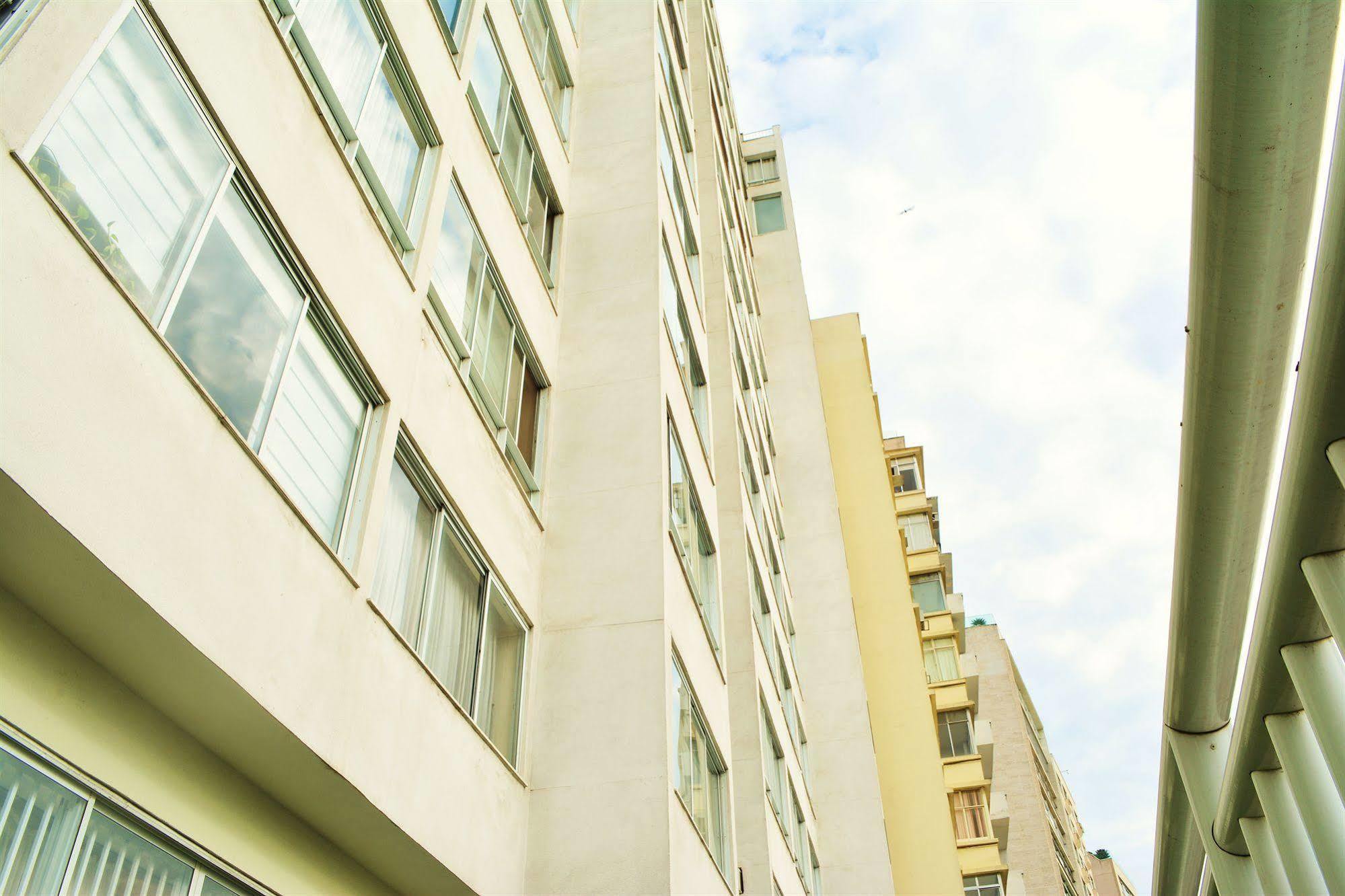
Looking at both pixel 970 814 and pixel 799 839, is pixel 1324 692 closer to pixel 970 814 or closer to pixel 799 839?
pixel 799 839

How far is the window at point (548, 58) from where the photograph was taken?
15.3 metres

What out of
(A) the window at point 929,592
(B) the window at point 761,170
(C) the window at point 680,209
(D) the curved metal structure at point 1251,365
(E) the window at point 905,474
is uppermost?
(B) the window at point 761,170

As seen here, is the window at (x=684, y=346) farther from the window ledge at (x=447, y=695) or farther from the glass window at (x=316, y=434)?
Result: the glass window at (x=316, y=434)

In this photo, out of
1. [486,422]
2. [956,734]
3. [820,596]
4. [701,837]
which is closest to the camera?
[486,422]

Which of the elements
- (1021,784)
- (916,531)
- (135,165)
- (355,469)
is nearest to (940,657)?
(916,531)

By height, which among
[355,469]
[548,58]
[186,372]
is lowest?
[186,372]

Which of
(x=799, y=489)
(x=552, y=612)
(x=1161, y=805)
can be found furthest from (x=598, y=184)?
(x=799, y=489)

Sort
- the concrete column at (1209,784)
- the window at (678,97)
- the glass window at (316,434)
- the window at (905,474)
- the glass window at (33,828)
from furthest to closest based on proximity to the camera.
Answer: the window at (905,474) → the window at (678,97) → the concrete column at (1209,784) → the glass window at (316,434) → the glass window at (33,828)

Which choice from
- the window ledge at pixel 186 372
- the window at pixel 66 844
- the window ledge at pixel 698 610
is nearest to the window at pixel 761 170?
the window ledge at pixel 698 610

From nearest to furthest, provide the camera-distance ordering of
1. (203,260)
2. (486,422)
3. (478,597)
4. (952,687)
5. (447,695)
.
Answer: (203,260), (447,695), (478,597), (486,422), (952,687)

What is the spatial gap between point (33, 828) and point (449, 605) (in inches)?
187

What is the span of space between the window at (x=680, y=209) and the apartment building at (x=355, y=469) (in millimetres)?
689

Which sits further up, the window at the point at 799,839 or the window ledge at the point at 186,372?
the window at the point at 799,839

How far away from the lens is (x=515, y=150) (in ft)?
45.1
